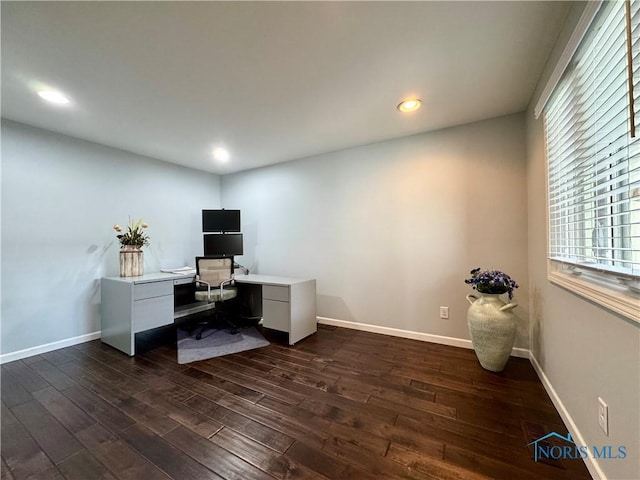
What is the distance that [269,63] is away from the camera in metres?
1.73

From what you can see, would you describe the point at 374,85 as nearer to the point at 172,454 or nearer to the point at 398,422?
the point at 398,422

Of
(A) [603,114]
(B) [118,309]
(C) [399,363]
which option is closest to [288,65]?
(A) [603,114]

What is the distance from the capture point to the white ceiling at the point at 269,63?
4.46 feet

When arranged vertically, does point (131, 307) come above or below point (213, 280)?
below

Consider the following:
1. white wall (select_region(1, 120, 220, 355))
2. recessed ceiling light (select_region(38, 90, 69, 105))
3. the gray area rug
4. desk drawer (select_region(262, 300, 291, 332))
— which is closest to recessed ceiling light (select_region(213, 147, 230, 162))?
white wall (select_region(1, 120, 220, 355))

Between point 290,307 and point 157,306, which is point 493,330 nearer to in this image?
point 290,307

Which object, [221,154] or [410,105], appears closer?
[410,105]

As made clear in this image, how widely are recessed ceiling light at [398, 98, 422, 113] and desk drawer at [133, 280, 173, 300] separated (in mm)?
3122

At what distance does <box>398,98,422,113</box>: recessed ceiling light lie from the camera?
2.19 metres

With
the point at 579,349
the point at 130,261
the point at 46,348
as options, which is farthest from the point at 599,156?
the point at 46,348

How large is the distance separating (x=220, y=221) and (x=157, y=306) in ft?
4.71

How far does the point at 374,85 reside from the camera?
1978mm

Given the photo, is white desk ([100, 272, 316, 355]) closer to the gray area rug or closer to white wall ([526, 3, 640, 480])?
the gray area rug

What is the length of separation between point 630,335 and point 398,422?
3.98ft
